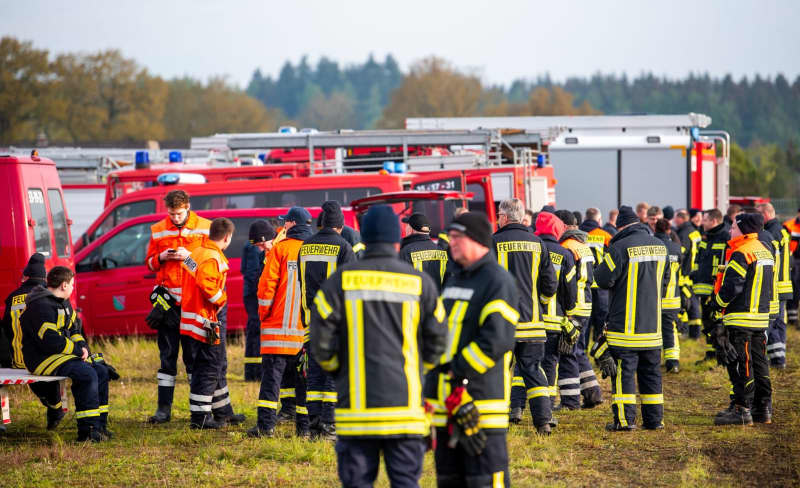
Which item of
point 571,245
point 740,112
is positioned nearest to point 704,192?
point 571,245

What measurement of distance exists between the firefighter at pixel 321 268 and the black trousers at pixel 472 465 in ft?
8.46

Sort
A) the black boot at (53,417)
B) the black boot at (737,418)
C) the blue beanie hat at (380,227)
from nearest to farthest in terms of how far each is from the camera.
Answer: the blue beanie hat at (380,227) < the black boot at (737,418) < the black boot at (53,417)

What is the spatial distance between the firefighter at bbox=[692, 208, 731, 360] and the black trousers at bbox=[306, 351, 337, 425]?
14.9 feet

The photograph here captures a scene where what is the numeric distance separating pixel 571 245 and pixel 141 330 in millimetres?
6243

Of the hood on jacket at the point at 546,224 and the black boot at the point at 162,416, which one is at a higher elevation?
the hood on jacket at the point at 546,224

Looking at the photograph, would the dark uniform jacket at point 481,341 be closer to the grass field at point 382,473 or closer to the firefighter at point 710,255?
the grass field at point 382,473

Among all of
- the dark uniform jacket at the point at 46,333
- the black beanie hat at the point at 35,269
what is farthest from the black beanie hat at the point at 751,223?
the black beanie hat at the point at 35,269

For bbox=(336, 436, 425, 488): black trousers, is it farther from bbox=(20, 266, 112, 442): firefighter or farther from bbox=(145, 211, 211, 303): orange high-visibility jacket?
bbox=(145, 211, 211, 303): orange high-visibility jacket

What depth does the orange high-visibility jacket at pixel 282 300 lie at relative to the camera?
7875mm

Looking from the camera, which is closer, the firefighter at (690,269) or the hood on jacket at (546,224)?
the hood on jacket at (546,224)

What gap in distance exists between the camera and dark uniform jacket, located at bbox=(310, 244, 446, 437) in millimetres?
4547

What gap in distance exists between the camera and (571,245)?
9.17 meters

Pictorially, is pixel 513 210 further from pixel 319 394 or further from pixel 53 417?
pixel 53 417

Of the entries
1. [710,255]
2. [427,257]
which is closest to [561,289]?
[427,257]
